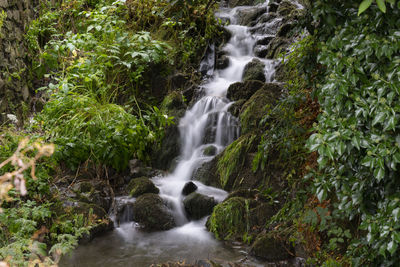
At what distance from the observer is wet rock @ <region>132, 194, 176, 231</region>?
4.48m

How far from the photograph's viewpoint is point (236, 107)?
18.7ft

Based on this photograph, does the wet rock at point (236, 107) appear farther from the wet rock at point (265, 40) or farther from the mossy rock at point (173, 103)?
the wet rock at point (265, 40)

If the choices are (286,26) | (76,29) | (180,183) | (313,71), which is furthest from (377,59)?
(76,29)

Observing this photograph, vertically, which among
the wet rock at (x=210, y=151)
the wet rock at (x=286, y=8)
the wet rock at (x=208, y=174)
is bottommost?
the wet rock at (x=208, y=174)

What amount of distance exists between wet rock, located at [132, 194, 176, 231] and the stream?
0.09 meters

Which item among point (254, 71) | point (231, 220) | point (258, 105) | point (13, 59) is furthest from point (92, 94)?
point (231, 220)

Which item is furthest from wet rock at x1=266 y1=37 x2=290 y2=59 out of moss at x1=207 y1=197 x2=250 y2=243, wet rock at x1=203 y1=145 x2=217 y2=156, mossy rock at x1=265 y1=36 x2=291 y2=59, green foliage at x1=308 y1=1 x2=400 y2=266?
green foliage at x1=308 y1=1 x2=400 y2=266

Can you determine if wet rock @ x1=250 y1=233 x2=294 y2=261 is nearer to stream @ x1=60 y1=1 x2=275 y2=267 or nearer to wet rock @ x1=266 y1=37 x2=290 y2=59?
stream @ x1=60 y1=1 x2=275 y2=267

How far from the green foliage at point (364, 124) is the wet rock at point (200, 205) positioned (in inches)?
92.9

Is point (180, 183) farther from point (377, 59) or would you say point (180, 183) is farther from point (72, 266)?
point (377, 59)

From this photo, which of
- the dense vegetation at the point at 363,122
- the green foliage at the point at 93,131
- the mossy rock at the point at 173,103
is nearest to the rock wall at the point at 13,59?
the green foliage at the point at 93,131

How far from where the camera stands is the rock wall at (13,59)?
618cm

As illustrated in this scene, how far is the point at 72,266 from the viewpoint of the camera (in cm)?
353

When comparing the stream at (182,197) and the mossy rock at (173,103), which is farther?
the mossy rock at (173,103)
